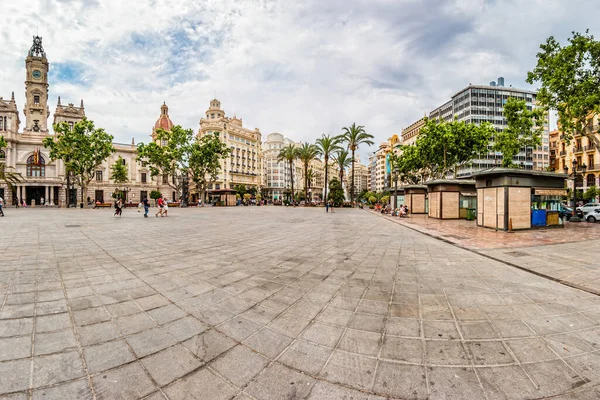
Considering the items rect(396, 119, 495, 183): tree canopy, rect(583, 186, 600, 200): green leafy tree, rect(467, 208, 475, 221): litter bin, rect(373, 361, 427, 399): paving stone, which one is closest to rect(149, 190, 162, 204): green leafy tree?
rect(396, 119, 495, 183): tree canopy

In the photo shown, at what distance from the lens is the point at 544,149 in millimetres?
69500

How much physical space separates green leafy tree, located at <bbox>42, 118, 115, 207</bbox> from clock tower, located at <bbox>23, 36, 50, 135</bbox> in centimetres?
2906

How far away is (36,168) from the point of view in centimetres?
4825

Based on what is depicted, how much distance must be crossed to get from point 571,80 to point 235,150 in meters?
67.2

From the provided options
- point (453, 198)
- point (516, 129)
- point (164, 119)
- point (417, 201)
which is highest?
point (164, 119)

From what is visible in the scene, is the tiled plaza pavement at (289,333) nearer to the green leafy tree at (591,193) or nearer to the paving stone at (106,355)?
the paving stone at (106,355)

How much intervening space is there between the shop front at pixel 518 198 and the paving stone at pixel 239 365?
48.4 ft

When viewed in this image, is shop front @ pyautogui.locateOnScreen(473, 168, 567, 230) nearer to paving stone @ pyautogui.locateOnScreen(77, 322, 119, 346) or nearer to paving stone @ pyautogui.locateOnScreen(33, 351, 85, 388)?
paving stone @ pyautogui.locateOnScreen(77, 322, 119, 346)

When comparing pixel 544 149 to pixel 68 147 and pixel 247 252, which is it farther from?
pixel 68 147

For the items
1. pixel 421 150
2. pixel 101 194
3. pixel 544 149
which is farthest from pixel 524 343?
pixel 544 149

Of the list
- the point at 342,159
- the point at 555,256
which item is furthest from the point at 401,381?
the point at 342,159

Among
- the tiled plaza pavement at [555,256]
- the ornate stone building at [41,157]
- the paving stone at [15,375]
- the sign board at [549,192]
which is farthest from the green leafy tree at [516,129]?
the ornate stone building at [41,157]

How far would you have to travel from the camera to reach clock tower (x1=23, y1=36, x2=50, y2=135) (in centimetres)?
5341

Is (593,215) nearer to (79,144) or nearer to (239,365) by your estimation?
(239,365)
